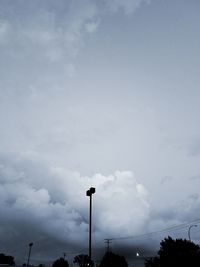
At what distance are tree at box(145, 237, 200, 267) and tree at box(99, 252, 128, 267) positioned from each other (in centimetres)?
4637

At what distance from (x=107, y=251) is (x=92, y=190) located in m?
92.6

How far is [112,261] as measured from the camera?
105m

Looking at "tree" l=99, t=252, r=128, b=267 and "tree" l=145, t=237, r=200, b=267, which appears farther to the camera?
"tree" l=99, t=252, r=128, b=267

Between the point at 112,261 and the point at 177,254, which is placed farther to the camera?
the point at 112,261

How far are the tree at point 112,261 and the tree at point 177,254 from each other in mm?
46366

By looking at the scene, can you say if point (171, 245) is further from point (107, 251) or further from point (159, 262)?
point (107, 251)

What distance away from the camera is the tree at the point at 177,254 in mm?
51800

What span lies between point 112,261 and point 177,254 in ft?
184

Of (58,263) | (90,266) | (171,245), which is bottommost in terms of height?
(90,266)

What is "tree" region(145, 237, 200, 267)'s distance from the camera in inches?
2039

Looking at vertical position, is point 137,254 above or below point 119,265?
below

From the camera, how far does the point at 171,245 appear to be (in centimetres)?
5859

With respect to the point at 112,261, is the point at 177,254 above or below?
below

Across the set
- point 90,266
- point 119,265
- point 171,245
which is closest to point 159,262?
point 171,245
